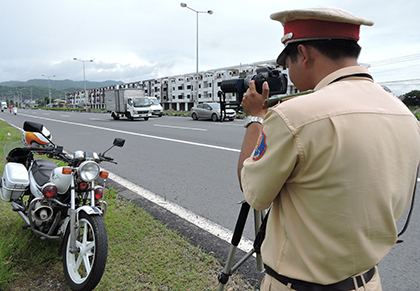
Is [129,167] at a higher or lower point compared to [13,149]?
lower

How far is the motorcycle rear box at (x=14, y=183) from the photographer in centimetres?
269

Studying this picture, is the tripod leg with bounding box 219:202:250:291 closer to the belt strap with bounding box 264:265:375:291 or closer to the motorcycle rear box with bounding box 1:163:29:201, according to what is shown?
the belt strap with bounding box 264:265:375:291

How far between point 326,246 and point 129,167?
18.0 feet

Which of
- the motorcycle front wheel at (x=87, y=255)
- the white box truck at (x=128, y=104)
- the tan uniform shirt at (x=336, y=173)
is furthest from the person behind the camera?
the white box truck at (x=128, y=104)

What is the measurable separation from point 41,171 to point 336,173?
2902mm

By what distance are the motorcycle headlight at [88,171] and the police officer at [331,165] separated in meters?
1.68

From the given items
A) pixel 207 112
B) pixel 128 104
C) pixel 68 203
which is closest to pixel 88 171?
pixel 68 203

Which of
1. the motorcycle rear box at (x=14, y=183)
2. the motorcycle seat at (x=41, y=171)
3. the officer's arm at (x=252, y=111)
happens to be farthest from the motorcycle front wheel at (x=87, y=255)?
the officer's arm at (x=252, y=111)

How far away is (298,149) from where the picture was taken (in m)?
0.86

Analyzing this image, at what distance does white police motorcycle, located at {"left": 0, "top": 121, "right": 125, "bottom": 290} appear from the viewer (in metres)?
2.17

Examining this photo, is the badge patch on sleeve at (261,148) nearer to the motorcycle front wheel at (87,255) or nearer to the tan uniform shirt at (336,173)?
the tan uniform shirt at (336,173)

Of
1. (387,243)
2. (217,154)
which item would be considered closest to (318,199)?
(387,243)

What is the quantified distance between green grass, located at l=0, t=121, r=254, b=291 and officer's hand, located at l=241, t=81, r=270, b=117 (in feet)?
4.78

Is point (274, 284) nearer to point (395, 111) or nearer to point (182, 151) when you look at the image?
point (395, 111)
